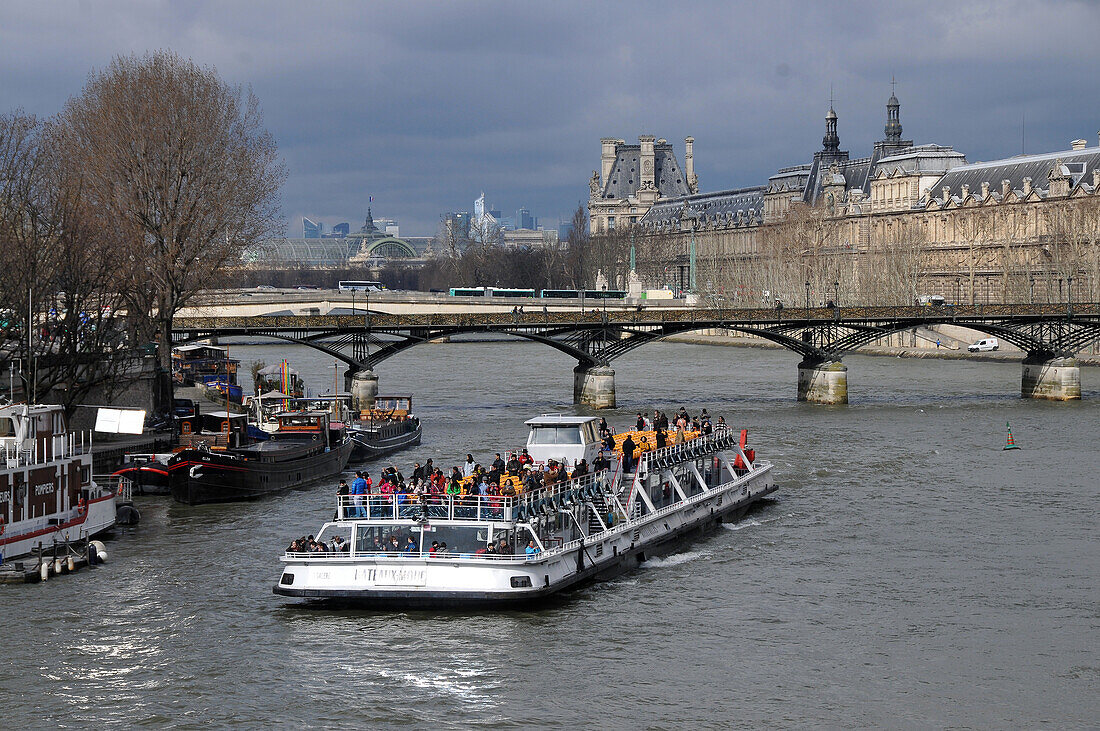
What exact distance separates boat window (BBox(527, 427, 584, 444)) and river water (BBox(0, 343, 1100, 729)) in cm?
477

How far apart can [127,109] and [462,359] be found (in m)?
64.2

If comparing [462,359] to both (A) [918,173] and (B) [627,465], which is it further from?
(B) [627,465]

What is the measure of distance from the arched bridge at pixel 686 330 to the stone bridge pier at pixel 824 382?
56mm

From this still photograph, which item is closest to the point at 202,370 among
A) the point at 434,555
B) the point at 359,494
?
the point at 359,494

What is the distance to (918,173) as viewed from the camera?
163750 mm

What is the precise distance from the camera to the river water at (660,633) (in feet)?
92.1

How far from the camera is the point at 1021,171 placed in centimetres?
14875

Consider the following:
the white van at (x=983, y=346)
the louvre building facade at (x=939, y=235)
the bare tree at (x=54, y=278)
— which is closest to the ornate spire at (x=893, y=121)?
the louvre building facade at (x=939, y=235)

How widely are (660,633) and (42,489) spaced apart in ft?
59.9

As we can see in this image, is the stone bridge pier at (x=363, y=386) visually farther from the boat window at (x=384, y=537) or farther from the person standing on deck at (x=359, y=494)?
the boat window at (x=384, y=537)

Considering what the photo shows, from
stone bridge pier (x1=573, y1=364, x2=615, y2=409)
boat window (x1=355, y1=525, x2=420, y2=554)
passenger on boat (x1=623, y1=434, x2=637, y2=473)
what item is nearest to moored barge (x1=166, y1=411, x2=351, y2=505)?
passenger on boat (x1=623, y1=434, x2=637, y2=473)

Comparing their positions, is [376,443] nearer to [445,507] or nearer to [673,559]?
[673,559]

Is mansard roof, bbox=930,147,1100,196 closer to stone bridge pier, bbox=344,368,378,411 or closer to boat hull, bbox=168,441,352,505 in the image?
stone bridge pier, bbox=344,368,378,411

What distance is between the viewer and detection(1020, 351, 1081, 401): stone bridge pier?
84438 millimetres
